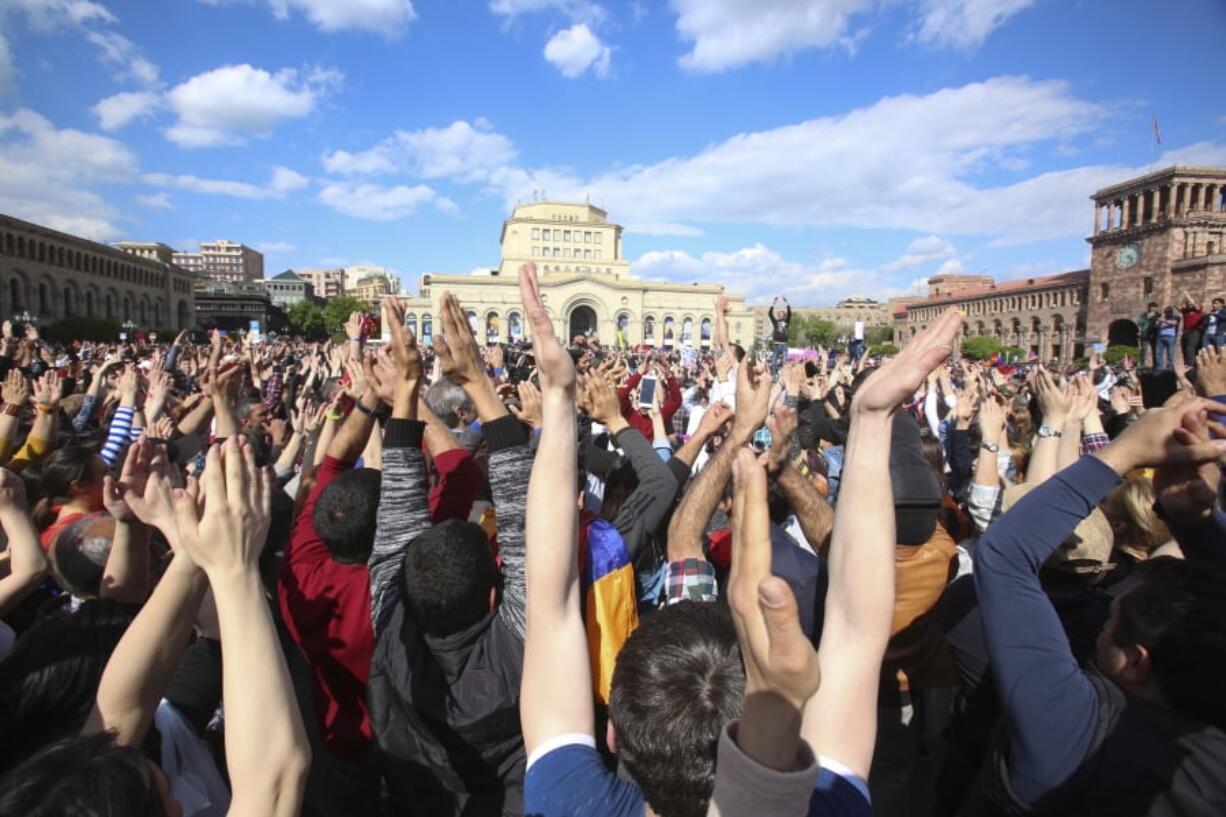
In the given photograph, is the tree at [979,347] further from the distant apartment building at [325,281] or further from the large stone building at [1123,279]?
the distant apartment building at [325,281]

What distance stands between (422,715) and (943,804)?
2.01m

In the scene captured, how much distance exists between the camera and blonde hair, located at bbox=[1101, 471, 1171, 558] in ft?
9.10

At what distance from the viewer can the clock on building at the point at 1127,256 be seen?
46156mm

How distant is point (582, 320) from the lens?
74.6 m

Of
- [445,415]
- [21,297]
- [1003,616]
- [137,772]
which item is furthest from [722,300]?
[21,297]

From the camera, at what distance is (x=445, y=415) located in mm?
5309

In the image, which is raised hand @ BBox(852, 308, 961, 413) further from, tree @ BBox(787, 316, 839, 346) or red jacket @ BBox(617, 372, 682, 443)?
tree @ BBox(787, 316, 839, 346)

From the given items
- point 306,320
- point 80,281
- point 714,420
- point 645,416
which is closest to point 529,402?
point 714,420

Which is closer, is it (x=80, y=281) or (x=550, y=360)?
(x=550, y=360)

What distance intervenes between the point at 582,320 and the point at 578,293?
5141 mm

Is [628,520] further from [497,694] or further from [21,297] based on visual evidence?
[21,297]

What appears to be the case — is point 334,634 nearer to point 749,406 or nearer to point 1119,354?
point 749,406

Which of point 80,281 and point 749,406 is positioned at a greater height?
point 80,281

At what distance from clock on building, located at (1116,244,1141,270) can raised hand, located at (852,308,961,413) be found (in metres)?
59.2
